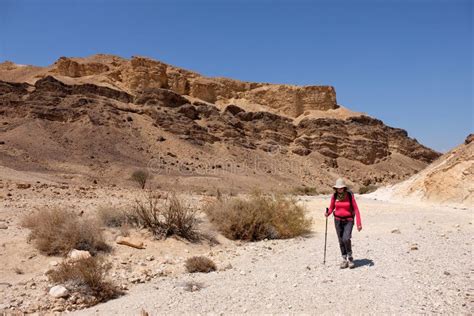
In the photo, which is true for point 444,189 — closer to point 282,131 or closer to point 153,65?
point 282,131

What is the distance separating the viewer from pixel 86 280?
599 cm

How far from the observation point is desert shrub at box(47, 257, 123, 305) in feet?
19.4

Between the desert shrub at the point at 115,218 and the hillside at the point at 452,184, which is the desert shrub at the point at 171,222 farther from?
the hillside at the point at 452,184

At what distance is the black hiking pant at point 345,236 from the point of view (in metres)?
6.95

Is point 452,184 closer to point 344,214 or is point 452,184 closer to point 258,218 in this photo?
point 258,218

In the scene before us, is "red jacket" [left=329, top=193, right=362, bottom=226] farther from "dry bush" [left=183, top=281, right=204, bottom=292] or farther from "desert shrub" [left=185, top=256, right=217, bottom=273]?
"dry bush" [left=183, top=281, right=204, bottom=292]

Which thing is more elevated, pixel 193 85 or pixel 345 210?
pixel 193 85

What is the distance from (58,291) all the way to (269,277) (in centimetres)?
309

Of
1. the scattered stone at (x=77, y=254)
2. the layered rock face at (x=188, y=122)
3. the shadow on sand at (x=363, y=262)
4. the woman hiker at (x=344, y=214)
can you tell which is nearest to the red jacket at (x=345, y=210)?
the woman hiker at (x=344, y=214)

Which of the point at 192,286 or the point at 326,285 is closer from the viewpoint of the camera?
the point at 326,285

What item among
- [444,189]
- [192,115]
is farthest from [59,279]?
[192,115]

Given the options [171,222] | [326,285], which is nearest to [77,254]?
[171,222]

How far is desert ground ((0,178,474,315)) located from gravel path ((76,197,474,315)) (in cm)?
1

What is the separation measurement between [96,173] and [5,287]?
3568cm
